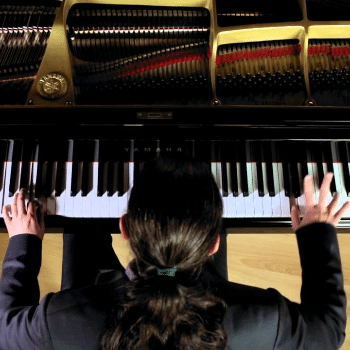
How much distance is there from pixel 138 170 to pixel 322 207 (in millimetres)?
877

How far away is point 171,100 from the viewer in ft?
6.06

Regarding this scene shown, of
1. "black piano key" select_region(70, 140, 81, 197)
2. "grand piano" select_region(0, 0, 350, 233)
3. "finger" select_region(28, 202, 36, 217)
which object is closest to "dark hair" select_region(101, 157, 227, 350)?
"grand piano" select_region(0, 0, 350, 233)

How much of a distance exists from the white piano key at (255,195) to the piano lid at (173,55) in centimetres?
33

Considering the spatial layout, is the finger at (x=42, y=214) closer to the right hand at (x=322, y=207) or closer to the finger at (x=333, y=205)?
the right hand at (x=322, y=207)

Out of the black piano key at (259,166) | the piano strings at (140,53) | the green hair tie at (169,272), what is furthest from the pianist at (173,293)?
the piano strings at (140,53)

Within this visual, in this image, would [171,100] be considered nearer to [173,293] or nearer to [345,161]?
[345,161]

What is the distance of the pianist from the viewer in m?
1.18

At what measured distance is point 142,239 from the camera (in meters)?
1.17

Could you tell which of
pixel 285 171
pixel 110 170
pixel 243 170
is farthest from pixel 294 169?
pixel 110 170

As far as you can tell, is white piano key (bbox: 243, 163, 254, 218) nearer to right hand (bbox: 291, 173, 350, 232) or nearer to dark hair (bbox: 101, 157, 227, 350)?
right hand (bbox: 291, 173, 350, 232)

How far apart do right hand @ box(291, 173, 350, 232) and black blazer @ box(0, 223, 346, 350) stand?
44 mm

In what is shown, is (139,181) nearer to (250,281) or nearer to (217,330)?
(217,330)

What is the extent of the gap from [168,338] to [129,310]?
16 cm

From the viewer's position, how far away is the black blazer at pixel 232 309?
135 cm
